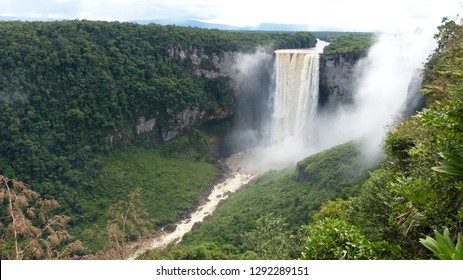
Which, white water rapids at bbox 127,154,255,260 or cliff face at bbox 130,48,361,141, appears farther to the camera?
cliff face at bbox 130,48,361,141

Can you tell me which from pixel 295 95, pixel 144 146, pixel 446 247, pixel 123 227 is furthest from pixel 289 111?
pixel 446 247

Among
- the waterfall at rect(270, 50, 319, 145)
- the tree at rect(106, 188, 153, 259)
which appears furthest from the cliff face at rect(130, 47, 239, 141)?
the tree at rect(106, 188, 153, 259)

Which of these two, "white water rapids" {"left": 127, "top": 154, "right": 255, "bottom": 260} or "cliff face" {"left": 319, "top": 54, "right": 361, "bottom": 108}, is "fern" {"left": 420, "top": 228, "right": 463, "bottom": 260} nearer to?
"white water rapids" {"left": 127, "top": 154, "right": 255, "bottom": 260}

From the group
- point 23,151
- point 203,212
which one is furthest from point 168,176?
point 23,151

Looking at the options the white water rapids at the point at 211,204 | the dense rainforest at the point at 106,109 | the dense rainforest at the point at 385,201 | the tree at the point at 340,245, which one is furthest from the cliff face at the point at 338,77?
the tree at the point at 340,245

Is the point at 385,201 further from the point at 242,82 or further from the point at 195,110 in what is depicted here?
the point at 242,82
